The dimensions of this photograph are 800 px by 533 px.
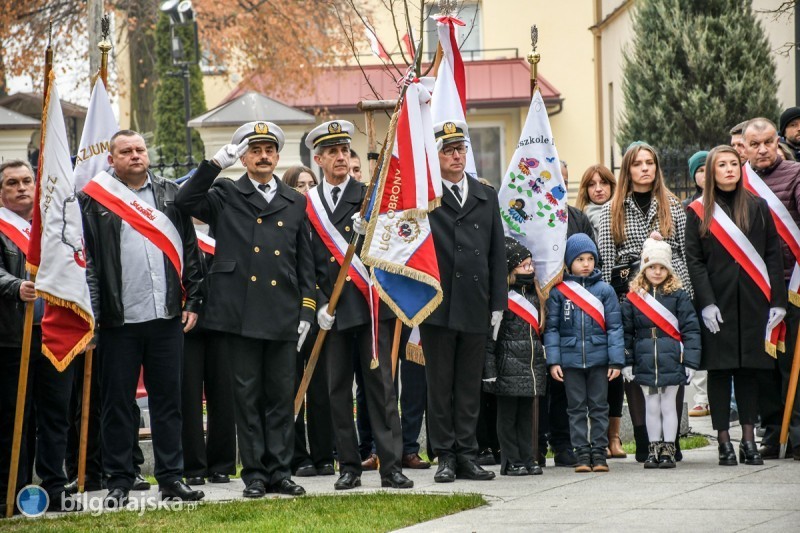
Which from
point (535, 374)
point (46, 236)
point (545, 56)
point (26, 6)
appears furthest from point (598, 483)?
point (545, 56)

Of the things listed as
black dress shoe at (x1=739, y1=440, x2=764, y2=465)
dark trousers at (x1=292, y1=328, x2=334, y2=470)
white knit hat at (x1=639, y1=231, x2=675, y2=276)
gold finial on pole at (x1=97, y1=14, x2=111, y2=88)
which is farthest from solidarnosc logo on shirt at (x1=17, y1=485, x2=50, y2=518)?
black dress shoe at (x1=739, y1=440, x2=764, y2=465)

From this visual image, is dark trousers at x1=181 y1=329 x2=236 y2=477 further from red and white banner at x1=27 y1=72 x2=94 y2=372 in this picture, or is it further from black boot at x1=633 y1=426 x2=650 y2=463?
black boot at x1=633 y1=426 x2=650 y2=463

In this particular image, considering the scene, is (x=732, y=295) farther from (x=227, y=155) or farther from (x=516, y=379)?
(x=227, y=155)

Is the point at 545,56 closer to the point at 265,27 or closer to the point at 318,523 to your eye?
the point at 265,27

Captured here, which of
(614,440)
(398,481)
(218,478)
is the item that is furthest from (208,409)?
(614,440)

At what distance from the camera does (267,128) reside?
28.1ft

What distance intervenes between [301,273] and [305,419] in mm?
2034

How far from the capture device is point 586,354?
30.4 ft

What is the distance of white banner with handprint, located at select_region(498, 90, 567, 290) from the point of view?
966 centimetres

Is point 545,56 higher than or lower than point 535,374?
higher

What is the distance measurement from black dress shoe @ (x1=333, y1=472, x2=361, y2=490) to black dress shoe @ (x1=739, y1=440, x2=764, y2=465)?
8.74 feet

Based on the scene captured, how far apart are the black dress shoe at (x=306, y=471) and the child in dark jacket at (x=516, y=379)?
4.40 ft

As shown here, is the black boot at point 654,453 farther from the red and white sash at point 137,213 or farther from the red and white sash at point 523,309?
the red and white sash at point 137,213

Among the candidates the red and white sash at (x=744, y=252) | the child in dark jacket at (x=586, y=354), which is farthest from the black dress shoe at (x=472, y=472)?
the red and white sash at (x=744, y=252)
